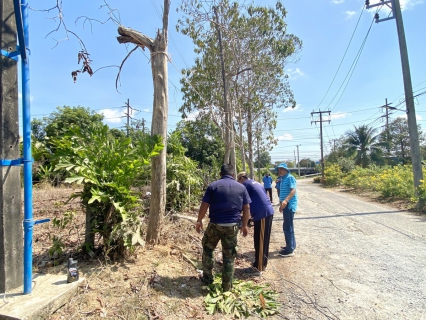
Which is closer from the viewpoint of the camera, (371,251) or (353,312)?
(353,312)

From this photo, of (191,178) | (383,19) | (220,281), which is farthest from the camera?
(383,19)

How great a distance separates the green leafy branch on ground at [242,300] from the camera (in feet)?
10.5

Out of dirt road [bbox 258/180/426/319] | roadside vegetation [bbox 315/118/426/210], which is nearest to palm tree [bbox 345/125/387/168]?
roadside vegetation [bbox 315/118/426/210]

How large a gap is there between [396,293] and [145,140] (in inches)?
163

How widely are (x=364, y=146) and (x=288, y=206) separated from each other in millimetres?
30995

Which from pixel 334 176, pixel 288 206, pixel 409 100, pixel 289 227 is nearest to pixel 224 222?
pixel 288 206

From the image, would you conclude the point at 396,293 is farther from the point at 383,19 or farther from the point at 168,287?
the point at 383,19

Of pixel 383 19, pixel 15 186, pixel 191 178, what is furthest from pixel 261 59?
pixel 15 186

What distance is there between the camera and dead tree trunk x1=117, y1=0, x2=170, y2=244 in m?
4.48

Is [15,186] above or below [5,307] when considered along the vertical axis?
→ above

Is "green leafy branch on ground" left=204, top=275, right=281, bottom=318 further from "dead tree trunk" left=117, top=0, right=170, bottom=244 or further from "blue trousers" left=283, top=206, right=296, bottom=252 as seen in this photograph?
"blue trousers" left=283, top=206, right=296, bottom=252

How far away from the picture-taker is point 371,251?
17.4 feet

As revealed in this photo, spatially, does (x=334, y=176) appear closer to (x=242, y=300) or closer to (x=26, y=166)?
(x=242, y=300)

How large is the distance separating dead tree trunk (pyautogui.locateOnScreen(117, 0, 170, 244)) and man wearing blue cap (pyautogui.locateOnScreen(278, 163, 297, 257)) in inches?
89.3
